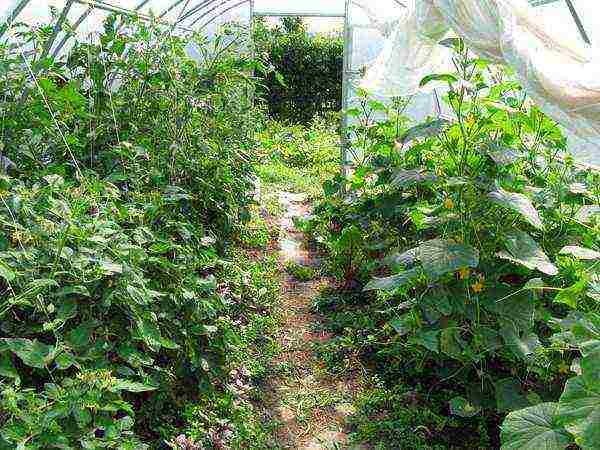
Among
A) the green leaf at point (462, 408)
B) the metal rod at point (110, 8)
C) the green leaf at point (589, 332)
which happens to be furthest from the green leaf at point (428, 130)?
the metal rod at point (110, 8)

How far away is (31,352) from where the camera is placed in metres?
2.03

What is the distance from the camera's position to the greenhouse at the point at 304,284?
2.22 m

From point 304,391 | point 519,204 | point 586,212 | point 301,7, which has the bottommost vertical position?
point 304,391

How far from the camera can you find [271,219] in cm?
724

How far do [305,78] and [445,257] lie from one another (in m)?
12.3

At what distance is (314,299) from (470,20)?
2695mm

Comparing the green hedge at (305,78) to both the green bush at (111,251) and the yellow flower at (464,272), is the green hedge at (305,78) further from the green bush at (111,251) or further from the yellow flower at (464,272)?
the yellow flower at (464,272)

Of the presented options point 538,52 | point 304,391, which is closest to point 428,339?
point 304,391

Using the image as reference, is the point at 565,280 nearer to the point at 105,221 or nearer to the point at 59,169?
the point at 105,221

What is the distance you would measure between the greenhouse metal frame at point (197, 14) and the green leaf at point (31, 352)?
5.86 ft

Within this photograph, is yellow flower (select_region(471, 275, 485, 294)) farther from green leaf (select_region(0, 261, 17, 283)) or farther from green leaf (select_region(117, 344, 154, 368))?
green leaf (select_region(0, 261, 17, 283))

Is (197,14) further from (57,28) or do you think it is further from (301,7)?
(57,28)

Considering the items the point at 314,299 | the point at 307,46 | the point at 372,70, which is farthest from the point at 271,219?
the point at 307,46

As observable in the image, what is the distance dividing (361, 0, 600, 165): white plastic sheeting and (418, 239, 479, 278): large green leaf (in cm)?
67
